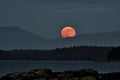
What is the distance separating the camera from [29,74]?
6525 cm

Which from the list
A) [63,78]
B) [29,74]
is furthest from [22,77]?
[63,78]

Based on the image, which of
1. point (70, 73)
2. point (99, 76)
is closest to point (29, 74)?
point (70, 73)

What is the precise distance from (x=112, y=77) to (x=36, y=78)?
33.0 ft

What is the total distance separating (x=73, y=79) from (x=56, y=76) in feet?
7.40

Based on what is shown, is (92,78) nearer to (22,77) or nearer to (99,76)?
(99,76)

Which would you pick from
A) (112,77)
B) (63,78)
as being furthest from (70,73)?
(112,77)

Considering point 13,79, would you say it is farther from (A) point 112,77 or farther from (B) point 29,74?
(A) point 112,77

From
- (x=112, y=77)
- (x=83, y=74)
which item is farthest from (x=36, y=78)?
(x=112, y=77)

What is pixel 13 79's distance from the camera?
65375 mm

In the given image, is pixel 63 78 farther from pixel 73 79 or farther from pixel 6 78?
pixel 6 78

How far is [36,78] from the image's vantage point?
64.1m

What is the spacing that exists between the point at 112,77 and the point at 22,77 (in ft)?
38.2

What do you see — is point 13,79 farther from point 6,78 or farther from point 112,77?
point 112,77

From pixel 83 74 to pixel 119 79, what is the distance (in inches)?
184
